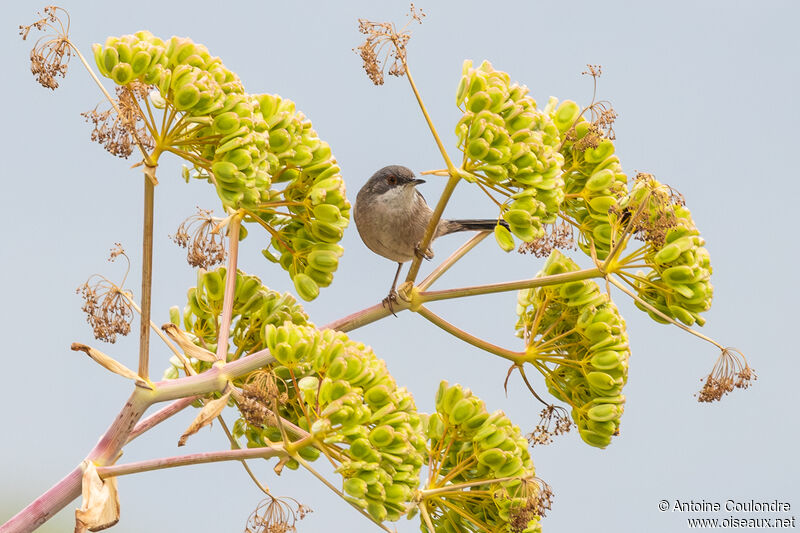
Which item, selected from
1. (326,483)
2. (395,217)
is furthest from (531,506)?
(395,217)

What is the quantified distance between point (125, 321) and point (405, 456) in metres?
0.94

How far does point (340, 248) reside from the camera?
9.84 ft

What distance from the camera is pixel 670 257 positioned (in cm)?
290

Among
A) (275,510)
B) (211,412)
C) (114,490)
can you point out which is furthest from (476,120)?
(114,490)

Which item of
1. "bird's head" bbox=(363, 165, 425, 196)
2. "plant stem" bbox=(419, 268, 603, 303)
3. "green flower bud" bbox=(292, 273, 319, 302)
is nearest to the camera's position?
"plant stem" bbox=(419, 268, 603, 303)

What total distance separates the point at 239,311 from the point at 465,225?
1.00 metres

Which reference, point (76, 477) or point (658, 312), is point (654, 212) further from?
point (76, 477)

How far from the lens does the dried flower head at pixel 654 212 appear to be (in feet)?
9.46

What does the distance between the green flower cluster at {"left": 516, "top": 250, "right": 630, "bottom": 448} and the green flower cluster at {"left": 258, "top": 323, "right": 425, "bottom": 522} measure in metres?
0.69

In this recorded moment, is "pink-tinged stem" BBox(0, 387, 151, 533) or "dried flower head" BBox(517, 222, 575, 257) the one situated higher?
"dried flower head" BBox(517, 222, 575, 257)

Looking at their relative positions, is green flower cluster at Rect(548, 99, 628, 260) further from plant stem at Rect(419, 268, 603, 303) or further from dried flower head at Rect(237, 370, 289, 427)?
dried flower head at Rect(237, 370, 289, 427)

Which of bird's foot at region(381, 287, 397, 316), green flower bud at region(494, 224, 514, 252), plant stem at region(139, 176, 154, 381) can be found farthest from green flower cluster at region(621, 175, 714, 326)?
plant stem at region(139, 176, 154, 381)

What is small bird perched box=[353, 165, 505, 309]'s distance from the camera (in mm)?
3902

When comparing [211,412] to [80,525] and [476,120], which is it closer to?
[80,525]
